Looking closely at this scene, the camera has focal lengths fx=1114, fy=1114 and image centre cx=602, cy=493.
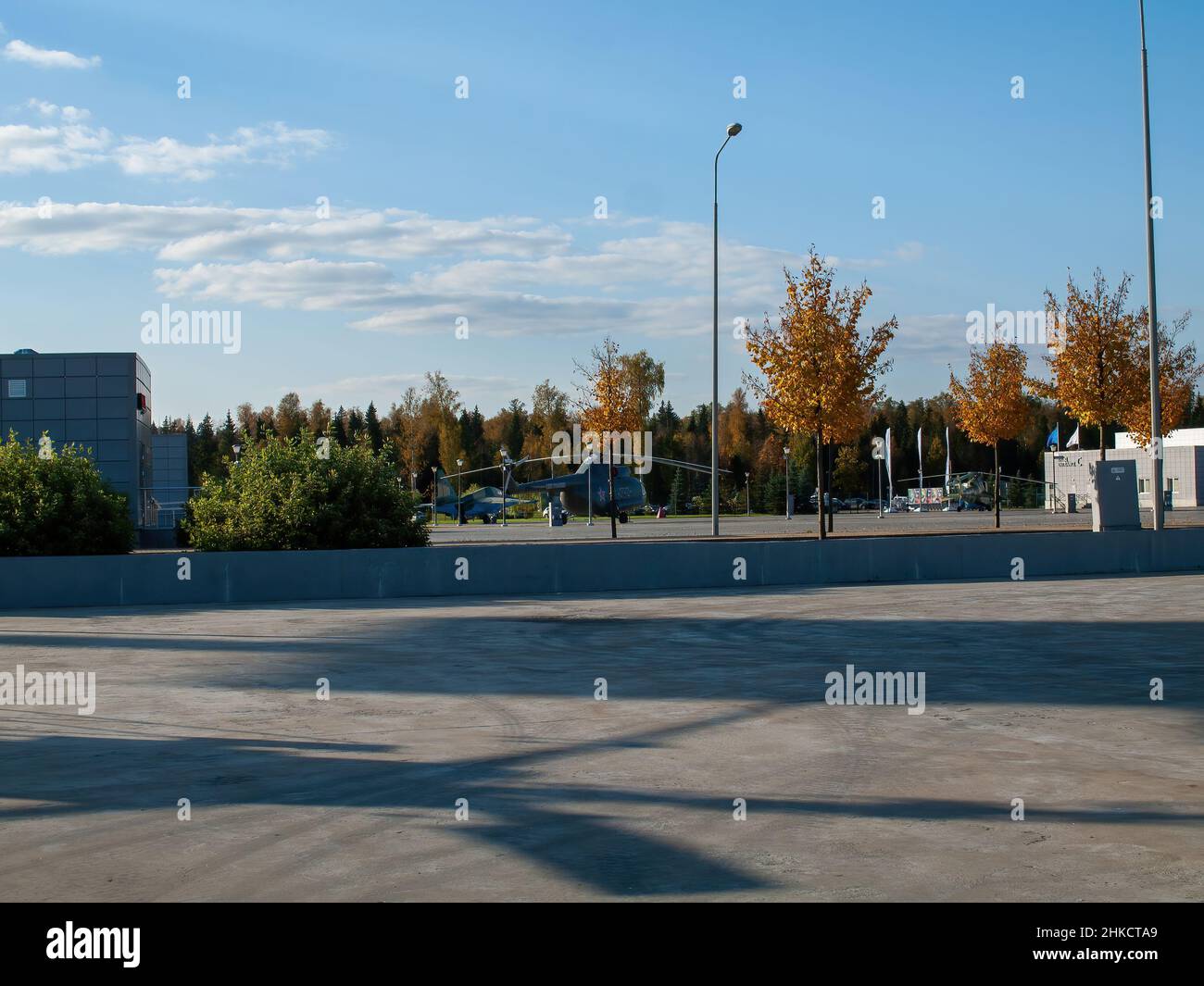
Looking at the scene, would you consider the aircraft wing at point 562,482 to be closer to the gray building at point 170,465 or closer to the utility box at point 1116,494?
the gray building at point 170,465

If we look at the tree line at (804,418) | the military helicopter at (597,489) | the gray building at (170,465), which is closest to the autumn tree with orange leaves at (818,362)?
the tree line at (804,418)

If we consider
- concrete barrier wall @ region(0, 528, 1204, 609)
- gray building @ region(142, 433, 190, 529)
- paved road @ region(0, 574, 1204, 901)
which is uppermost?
gray building @ region(142, 433, 190, 529)

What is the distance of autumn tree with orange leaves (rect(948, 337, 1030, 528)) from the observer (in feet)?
142

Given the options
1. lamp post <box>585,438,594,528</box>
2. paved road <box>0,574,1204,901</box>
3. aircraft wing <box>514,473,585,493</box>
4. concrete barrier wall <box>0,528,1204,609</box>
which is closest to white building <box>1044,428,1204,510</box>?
lamp post <box>585,438,594,528</box>

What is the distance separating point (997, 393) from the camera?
43438mm

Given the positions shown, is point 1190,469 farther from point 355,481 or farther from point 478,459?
point 478,459

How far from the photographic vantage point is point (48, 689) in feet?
41.1

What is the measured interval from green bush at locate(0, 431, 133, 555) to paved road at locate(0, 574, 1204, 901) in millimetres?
10017

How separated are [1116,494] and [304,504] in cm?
2343

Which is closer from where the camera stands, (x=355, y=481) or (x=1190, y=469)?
(x=355, y=481)

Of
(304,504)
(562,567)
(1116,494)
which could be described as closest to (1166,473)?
(1116,494)

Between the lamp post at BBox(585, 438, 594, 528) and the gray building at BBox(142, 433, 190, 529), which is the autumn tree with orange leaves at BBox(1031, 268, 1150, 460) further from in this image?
the gray building at BBox(142, 433, 190, 529)
